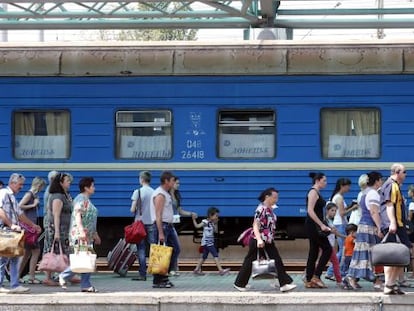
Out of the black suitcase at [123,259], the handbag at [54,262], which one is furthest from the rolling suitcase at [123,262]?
the handbag at [54,262]

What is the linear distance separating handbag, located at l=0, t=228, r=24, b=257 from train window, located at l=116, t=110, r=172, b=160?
16.3ft

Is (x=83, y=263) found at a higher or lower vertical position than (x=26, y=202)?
lower

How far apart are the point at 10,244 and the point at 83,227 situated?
0.92 metres

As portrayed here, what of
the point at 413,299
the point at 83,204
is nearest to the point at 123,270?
the point at 83,204

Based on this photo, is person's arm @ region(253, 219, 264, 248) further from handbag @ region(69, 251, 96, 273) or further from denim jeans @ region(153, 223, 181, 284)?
handbag @ region(69, 251, 96, 273)

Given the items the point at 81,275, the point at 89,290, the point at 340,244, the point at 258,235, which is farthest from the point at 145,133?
the point at 89,290

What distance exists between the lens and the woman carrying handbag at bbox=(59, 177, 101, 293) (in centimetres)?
1205

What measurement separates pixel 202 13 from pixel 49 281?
22.5 feet

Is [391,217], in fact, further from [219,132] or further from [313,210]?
[219,132]

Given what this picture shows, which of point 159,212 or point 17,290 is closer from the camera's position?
point 17,290

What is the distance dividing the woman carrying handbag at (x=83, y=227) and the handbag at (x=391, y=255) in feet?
11.1

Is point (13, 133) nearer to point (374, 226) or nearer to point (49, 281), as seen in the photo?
point (49, 281)

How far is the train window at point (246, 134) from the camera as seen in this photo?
1647 cm

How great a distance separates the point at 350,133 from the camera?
1645 cm
